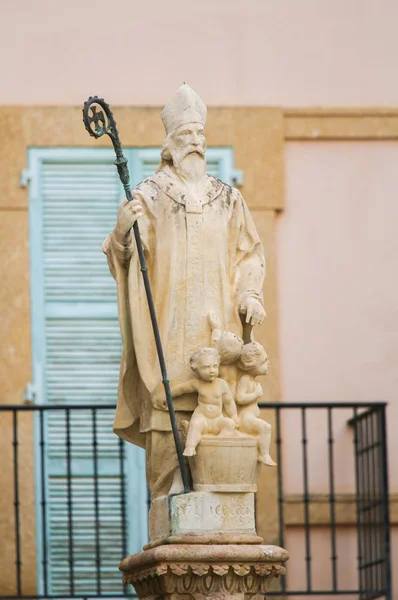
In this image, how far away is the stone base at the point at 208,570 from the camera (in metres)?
11.2

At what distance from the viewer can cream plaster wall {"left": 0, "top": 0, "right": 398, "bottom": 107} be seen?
1570 cm

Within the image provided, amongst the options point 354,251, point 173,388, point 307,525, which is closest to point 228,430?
point 173,388

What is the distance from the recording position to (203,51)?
1584 cm

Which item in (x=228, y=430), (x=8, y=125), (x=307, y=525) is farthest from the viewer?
(x=8, y=125)

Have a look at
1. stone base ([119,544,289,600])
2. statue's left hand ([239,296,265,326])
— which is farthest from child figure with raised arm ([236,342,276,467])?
stone base ([119,544,289,600])

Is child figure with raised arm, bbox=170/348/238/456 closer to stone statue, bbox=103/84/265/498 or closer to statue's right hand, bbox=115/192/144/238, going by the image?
stone statue, bbox=103/84/265/498

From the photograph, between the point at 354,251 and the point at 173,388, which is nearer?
the point at 173,388

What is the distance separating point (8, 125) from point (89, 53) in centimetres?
70

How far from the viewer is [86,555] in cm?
1509

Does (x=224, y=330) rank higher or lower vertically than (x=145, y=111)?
lower

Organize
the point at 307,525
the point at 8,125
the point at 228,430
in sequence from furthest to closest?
the point at 8,125
the point at 307,525
the point at 228,430

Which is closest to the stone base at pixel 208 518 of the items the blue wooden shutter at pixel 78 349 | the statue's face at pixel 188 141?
the statue's face at pixel 188 141

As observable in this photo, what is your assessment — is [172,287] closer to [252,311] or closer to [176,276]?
[176,276]

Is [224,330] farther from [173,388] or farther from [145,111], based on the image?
[145,111]
